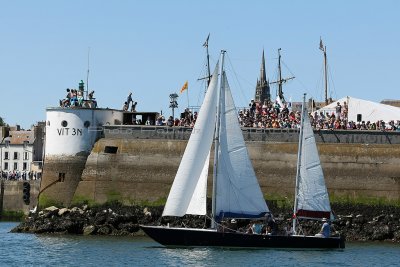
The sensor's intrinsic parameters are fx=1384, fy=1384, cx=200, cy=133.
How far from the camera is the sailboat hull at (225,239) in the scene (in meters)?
64.9

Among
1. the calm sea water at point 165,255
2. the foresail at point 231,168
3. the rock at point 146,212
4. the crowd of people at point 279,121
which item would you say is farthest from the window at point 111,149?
the foresail at point 231,168

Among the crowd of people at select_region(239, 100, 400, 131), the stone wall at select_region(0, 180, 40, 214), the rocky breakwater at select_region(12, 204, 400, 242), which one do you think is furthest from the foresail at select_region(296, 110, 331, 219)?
the stone wall at select_region(0, 180, 40, 214)

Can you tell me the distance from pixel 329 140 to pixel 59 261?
82.5 feet

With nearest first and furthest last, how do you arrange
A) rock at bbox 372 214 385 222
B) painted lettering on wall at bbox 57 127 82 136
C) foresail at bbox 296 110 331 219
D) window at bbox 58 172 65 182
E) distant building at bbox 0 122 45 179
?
1. foresail at bbox 296 110 331 219
2. rock at bbox 372 214 385 222
3. window at bbox 58 172 65 182
4. painted lettering on wall at bbox 57 127 82 136
5. distant building at bbox 0 122 45 179

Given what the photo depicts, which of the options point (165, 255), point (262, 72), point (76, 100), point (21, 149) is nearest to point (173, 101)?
point (76, 100)

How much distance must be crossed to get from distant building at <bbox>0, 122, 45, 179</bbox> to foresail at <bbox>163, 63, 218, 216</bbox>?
7849cm

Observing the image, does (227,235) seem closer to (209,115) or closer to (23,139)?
(209,115)

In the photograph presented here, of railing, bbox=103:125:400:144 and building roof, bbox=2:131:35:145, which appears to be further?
building roof, bbox=2:131:35:145

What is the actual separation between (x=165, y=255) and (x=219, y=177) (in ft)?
18.7

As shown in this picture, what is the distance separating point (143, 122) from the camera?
87375mm

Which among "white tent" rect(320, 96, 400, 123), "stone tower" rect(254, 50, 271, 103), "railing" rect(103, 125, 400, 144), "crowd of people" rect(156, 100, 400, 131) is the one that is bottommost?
"railing" rect(103, 125, 400, 144)

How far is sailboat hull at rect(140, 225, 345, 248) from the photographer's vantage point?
64875 mm

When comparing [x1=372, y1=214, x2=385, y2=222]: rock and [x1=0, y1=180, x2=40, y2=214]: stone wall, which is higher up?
[x1=0, y1=180, x2=40, y2=214]: stone wall

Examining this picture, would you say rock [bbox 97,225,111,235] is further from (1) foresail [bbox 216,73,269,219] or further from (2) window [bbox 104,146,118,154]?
A: (1) foresail [bbox 216,73,269,219]
